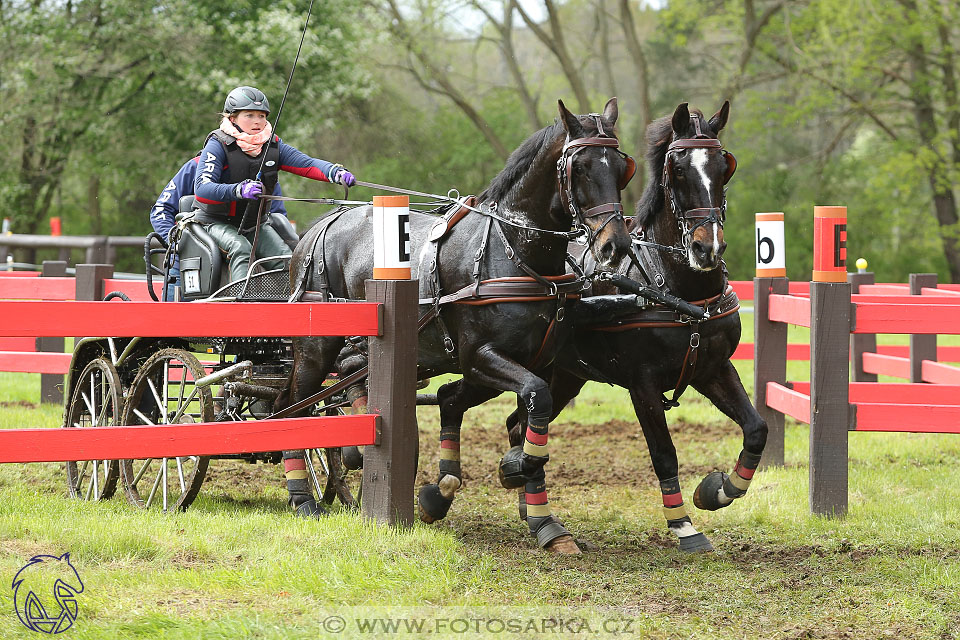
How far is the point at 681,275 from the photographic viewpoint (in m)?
5.73

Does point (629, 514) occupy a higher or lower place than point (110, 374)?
lower

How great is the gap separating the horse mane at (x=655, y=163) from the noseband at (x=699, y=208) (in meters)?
0.10

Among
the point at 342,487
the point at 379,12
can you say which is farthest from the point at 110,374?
the point at 379,12

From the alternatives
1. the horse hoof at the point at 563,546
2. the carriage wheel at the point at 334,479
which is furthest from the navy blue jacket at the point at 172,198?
the horse hoof at the point at 563,546

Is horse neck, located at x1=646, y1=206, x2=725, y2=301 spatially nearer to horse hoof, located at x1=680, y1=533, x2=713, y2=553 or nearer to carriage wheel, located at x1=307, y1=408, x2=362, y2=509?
horse hoof, located at x1=680, y1=533, x2=713, y2=553

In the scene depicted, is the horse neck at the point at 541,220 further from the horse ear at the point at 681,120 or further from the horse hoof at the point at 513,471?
the horse hoof at the point at 513,471

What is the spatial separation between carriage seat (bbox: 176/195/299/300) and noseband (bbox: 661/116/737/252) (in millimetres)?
2988

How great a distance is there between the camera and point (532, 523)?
18.5 feet

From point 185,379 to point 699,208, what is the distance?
3235mm

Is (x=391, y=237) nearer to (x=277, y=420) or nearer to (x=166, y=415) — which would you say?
(x=277, y=420)

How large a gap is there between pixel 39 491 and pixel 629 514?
12.3ft

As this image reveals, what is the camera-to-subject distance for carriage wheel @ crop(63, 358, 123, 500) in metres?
6.44

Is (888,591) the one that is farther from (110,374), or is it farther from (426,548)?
(110,374)

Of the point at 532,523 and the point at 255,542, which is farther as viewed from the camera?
the point at 532,523
